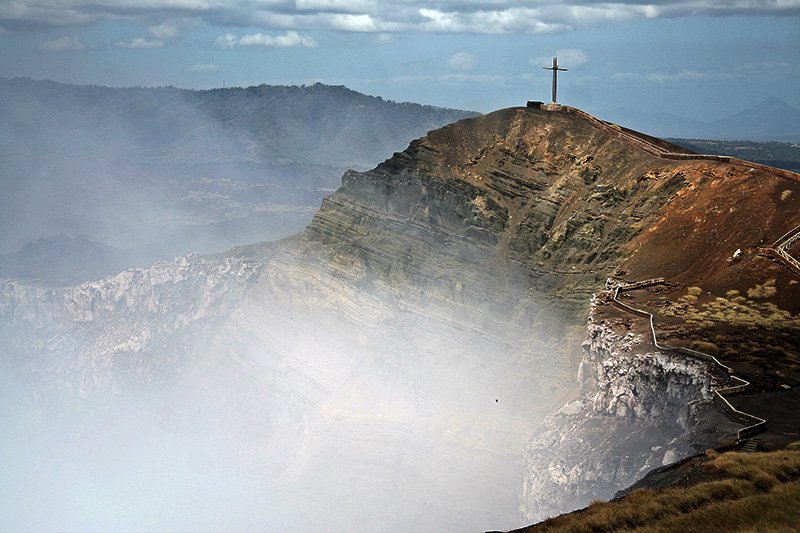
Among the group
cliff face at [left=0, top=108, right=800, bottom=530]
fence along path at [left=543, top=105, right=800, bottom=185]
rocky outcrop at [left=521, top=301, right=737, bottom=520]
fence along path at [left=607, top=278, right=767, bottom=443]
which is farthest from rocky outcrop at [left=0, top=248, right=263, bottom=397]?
fence along path at [left=607, top=278, right=767, bottom=443]

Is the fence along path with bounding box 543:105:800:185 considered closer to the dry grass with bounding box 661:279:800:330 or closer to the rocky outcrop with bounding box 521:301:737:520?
Result: the dry grass with bounding box 661:279:800:330

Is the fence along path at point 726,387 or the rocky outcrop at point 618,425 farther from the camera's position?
the rocky outcrop at point 618,425

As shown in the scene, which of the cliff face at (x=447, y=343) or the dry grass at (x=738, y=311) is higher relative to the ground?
the dry grass at (x=738, y=311)

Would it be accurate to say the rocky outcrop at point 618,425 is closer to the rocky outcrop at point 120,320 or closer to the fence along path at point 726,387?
the fence along path at point 726,387

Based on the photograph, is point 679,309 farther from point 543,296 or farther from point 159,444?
point 159,444

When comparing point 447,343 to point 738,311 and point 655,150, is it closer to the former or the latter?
point 655,150

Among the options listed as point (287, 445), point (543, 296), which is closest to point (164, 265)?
point (287, 445)

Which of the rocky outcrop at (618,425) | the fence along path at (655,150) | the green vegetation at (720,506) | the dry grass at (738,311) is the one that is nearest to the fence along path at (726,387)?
the rocky outcrop at (618,425)
